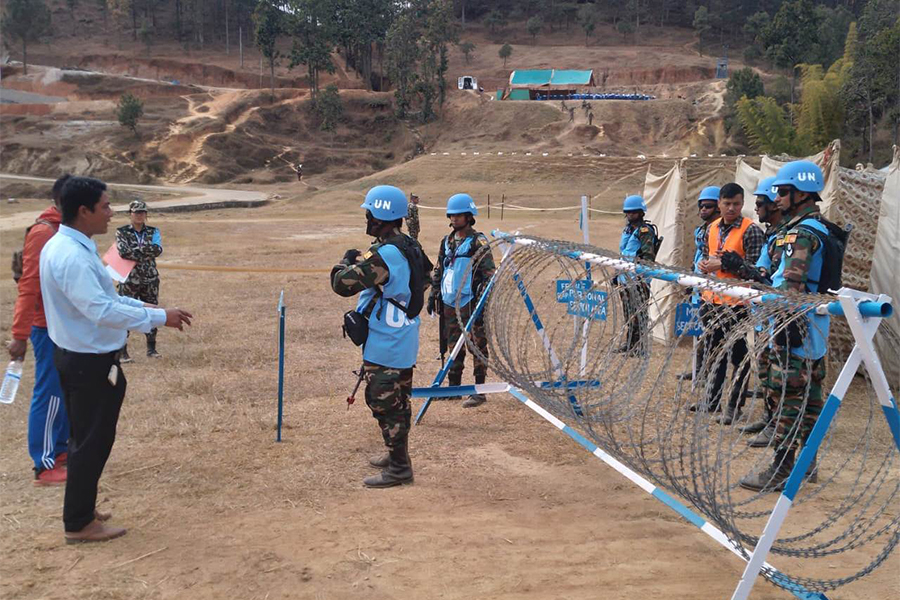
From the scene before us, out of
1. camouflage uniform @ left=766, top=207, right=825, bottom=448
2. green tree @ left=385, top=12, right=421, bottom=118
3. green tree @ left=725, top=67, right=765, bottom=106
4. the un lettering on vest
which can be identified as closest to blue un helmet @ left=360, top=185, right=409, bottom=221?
the un lettering on vest

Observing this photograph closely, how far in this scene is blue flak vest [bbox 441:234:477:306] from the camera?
269 inches

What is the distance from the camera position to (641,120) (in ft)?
184

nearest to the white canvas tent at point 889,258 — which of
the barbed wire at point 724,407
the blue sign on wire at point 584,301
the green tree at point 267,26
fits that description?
the barbed wire at point 724,407

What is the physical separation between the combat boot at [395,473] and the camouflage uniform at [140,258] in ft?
15.4

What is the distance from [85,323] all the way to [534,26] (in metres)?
95.2

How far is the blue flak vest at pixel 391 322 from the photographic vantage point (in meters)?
5.01

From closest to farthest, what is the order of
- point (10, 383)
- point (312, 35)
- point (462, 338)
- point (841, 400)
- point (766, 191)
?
point (841, 400), point (10, 383), point (766, 191), point (462, 338), point (312, 35)

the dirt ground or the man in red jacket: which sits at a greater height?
the man in red jacket

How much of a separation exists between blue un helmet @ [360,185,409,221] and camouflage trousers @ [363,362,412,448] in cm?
105

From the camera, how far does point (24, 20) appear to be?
71312 mm

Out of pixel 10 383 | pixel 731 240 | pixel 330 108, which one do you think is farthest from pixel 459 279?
pixel 330 108

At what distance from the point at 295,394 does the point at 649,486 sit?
13.5 feet

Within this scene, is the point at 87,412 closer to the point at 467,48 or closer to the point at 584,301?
the point at 584,301

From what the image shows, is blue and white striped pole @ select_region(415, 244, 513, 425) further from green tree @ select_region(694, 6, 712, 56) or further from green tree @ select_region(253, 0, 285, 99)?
green tree @ select_region(694, 6, 712, 56)
